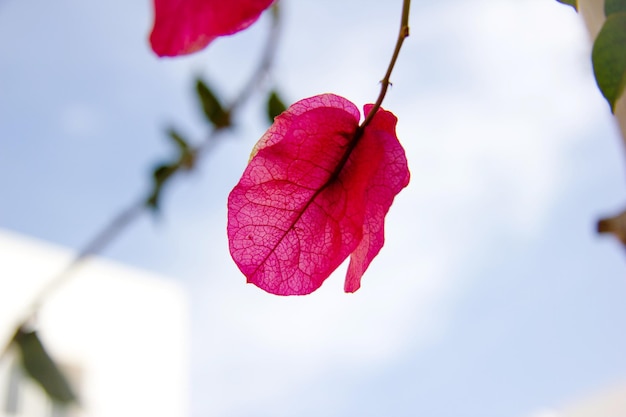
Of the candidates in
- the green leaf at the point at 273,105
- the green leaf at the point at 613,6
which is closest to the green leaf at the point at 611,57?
the green leaf at the point at 613,6

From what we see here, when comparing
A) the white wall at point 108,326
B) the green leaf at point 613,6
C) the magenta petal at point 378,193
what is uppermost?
the white wall at point 108,326

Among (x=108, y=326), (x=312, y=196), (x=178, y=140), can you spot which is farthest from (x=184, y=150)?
(x=108, y=326)

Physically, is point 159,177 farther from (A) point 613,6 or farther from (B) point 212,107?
(A) point 613,6

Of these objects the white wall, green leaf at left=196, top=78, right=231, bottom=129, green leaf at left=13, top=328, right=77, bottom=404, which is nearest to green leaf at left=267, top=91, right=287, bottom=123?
green leaf at left=196, top=78, right=231, bottom=129

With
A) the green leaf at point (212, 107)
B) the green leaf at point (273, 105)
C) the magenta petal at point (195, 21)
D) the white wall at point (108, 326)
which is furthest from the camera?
the white wall at point (108, 326)

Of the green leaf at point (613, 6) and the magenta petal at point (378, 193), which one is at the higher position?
the green leaf at point (613, 6)

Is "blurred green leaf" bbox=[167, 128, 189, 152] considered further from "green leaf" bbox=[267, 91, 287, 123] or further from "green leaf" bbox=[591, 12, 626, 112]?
"green leaf" bbox=[591, 12, 626, 112]

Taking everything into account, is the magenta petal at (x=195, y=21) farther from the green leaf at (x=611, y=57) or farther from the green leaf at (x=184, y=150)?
the green leaf at (x=184, y=150)
